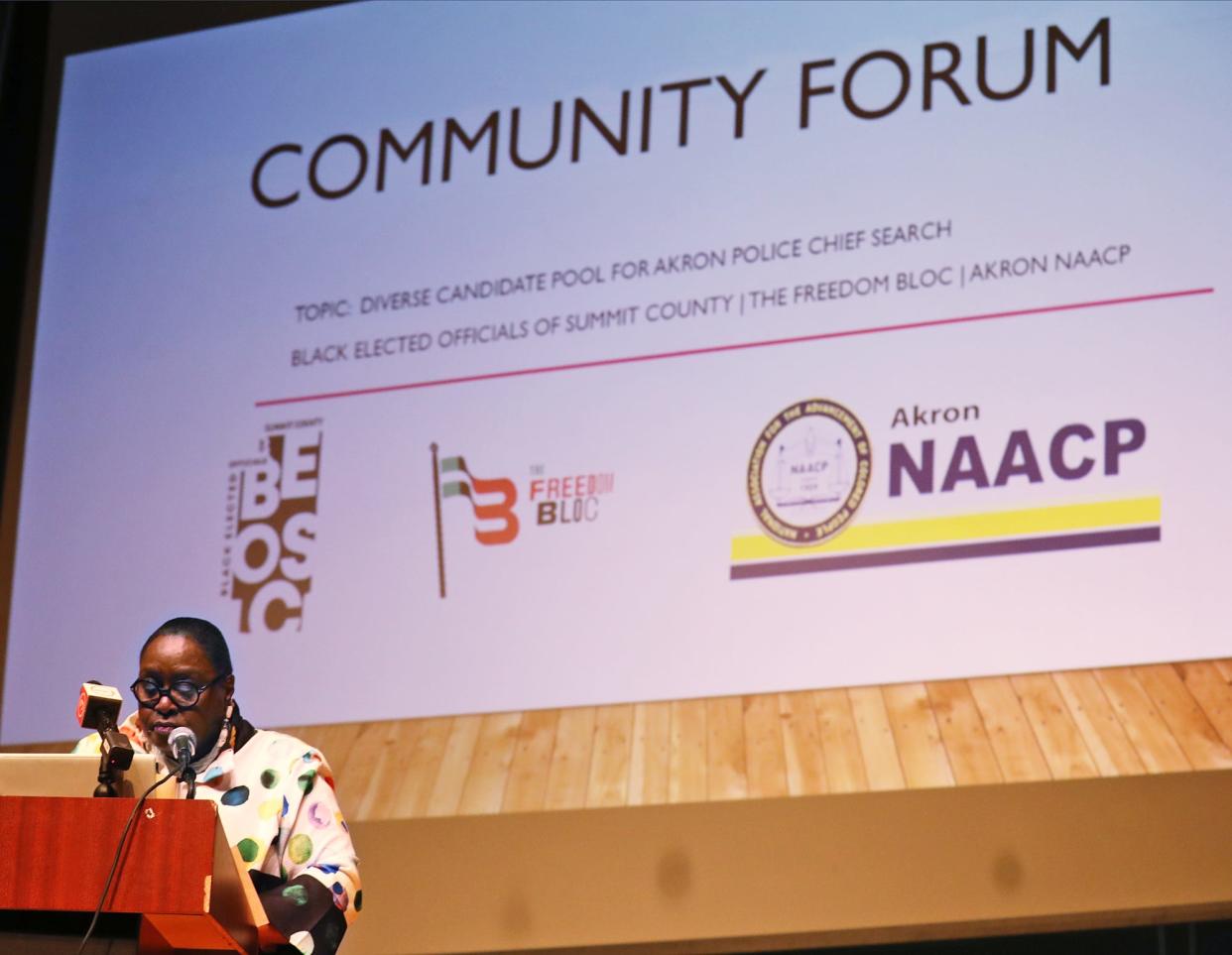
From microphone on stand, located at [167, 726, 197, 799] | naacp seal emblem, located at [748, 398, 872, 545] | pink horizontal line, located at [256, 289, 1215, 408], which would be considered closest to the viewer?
microphone on stand, located at [167, 726, 197, 799]

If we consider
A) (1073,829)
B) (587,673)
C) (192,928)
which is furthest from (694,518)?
(192,928)

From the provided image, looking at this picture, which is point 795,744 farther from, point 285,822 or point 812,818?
point 285,822

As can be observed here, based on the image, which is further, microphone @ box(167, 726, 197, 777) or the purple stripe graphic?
the purple stripe graphic

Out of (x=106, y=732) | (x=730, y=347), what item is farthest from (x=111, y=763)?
(x=730, y=347)

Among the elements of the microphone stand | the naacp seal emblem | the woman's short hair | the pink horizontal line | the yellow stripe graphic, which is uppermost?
the pink horizontal line

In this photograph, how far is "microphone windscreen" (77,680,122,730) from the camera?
178 centimetres

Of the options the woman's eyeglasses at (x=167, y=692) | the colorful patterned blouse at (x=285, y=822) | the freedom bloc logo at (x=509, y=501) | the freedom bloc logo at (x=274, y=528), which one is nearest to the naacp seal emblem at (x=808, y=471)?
the freedom bloc logo at (x=509, y=501)

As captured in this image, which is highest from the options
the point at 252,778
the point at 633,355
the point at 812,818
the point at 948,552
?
the point at 633,355

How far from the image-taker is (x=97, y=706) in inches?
70.3

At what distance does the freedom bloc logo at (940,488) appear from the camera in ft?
10.8

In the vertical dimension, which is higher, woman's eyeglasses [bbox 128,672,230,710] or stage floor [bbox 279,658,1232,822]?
woman's eyeglasses [bbox 128,672,230,710]

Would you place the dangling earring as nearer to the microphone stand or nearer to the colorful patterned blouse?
the colorful patterned blouse

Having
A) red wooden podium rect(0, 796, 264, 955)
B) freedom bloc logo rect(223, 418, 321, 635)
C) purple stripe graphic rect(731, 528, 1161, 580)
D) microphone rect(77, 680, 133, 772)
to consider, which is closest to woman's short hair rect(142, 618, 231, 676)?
microphone rect(77, 680, 133, 772)

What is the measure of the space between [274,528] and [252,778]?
187 cm
